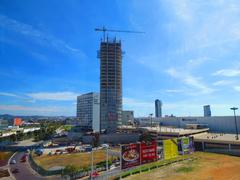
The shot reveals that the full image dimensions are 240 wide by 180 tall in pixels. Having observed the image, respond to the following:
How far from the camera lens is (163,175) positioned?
59.9m

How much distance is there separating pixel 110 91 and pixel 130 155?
13049cm

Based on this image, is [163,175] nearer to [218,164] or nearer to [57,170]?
[218,164]

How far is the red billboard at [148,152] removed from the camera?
195 feet

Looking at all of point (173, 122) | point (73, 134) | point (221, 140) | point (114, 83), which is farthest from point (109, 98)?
point (221, 140)

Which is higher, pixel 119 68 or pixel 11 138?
pixel 119 68

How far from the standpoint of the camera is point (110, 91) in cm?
18562

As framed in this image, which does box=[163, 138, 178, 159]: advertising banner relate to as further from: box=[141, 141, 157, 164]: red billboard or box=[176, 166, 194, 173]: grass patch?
box=[141, 141, 157, 164]: red billboard

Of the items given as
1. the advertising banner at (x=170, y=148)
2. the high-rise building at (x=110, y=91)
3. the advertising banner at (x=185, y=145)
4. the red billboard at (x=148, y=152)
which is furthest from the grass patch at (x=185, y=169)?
the high-rise building at (x=110, y=91)

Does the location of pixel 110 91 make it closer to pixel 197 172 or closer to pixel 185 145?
pixel 185 145

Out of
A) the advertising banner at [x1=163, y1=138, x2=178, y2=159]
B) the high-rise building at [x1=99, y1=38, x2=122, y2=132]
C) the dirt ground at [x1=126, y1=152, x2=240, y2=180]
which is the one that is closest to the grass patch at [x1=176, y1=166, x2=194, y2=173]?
the dirt ground at [x1=126, y1=152, x2=240, y2=180]

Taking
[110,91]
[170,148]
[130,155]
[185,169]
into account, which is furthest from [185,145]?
[110,91]

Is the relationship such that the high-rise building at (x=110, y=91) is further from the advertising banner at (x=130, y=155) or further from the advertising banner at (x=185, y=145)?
the advertising banner at (x=130, y=155)

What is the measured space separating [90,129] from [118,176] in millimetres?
142618

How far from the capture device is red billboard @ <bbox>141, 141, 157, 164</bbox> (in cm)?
5935
